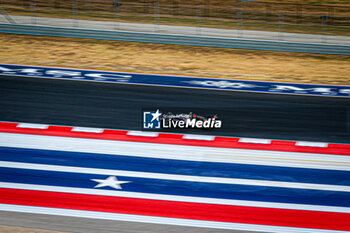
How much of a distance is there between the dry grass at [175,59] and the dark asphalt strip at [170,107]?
1.81 meters

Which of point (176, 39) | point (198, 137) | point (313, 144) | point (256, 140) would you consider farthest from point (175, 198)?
point (176, 39)

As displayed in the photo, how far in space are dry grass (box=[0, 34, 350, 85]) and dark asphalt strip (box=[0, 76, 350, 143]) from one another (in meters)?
1.81

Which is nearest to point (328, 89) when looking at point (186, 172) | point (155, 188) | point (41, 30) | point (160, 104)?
point (160, 104)

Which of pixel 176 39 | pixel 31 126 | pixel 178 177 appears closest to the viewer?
pixel 178 177

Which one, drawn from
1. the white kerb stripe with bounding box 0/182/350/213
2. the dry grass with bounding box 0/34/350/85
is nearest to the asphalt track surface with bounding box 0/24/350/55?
the dry grass with bounding box 0/34/350/85

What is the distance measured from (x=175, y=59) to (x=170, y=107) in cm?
466

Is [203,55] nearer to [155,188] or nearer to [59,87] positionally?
[59,87]

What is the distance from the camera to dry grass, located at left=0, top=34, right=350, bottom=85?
51.8 ft

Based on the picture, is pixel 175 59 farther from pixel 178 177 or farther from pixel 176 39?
pixel 178 177

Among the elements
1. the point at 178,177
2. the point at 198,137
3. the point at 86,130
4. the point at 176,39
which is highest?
the point at 176,39

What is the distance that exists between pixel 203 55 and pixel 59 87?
20.1ft

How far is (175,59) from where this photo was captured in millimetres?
17078

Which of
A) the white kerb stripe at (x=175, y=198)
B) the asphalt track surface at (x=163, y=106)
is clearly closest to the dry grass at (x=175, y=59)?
the asphalt track surface at (x=163, y=106)

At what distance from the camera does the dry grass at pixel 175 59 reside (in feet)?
51.8
